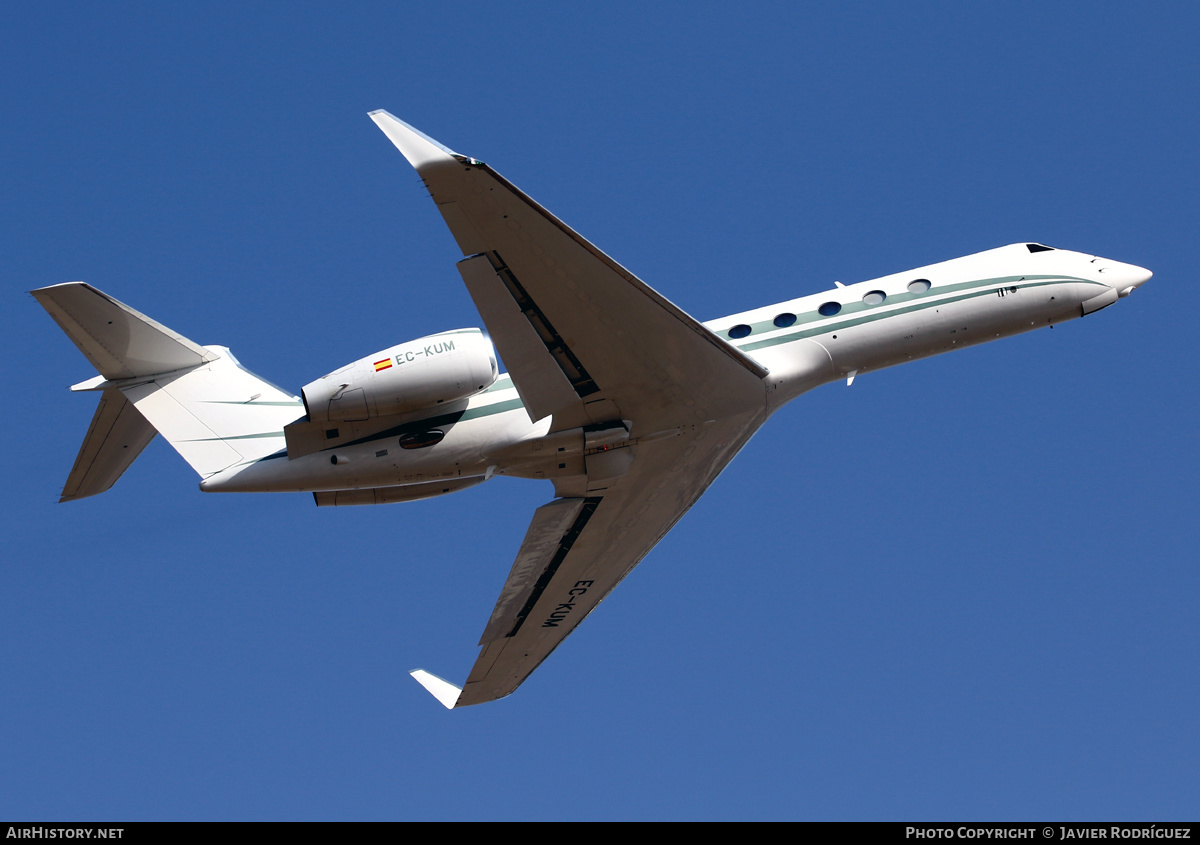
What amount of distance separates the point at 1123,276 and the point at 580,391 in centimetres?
1144

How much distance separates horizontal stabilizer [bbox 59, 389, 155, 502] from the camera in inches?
842

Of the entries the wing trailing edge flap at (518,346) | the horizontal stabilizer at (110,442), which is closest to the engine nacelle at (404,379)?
the wing trailing edge flap at (518,346)

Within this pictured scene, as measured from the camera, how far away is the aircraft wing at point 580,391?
1733 centimetres

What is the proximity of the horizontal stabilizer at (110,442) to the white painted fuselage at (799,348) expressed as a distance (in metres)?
2.27

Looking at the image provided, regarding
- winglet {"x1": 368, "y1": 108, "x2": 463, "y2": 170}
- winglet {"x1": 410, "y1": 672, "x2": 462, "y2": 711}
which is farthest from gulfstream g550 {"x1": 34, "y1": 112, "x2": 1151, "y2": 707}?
winglet {"x1": 410, "y1": 672, "x2": 462, "y2": 711}

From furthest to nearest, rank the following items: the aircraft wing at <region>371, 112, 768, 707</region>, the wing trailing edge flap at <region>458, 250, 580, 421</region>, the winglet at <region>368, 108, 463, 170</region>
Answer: the wing trailing edge flap at <region>458, 250, 580, 421</region>
the aircraft wing at <region>371, 112, 768, 707</region>
the winglet at <region>368, 108, 463, 170</region>

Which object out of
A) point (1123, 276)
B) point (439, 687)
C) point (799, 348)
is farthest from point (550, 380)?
point (1123, 276)

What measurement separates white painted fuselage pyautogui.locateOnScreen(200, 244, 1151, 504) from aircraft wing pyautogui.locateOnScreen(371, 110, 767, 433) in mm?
716

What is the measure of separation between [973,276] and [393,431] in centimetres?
1139

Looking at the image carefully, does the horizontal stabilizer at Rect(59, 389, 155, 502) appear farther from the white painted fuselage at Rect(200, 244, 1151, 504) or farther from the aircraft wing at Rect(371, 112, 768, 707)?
the aircraft wing at Rect(371, 112, 768, 707)

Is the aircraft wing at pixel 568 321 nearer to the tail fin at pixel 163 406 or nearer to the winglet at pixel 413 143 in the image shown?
the winglet at pixel 413 143

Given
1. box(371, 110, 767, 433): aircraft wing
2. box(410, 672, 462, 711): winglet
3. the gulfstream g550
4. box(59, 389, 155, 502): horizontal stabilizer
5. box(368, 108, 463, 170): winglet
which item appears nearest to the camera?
box(368, 108, 463, 170): winglet

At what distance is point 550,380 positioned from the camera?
19531 millimetres
